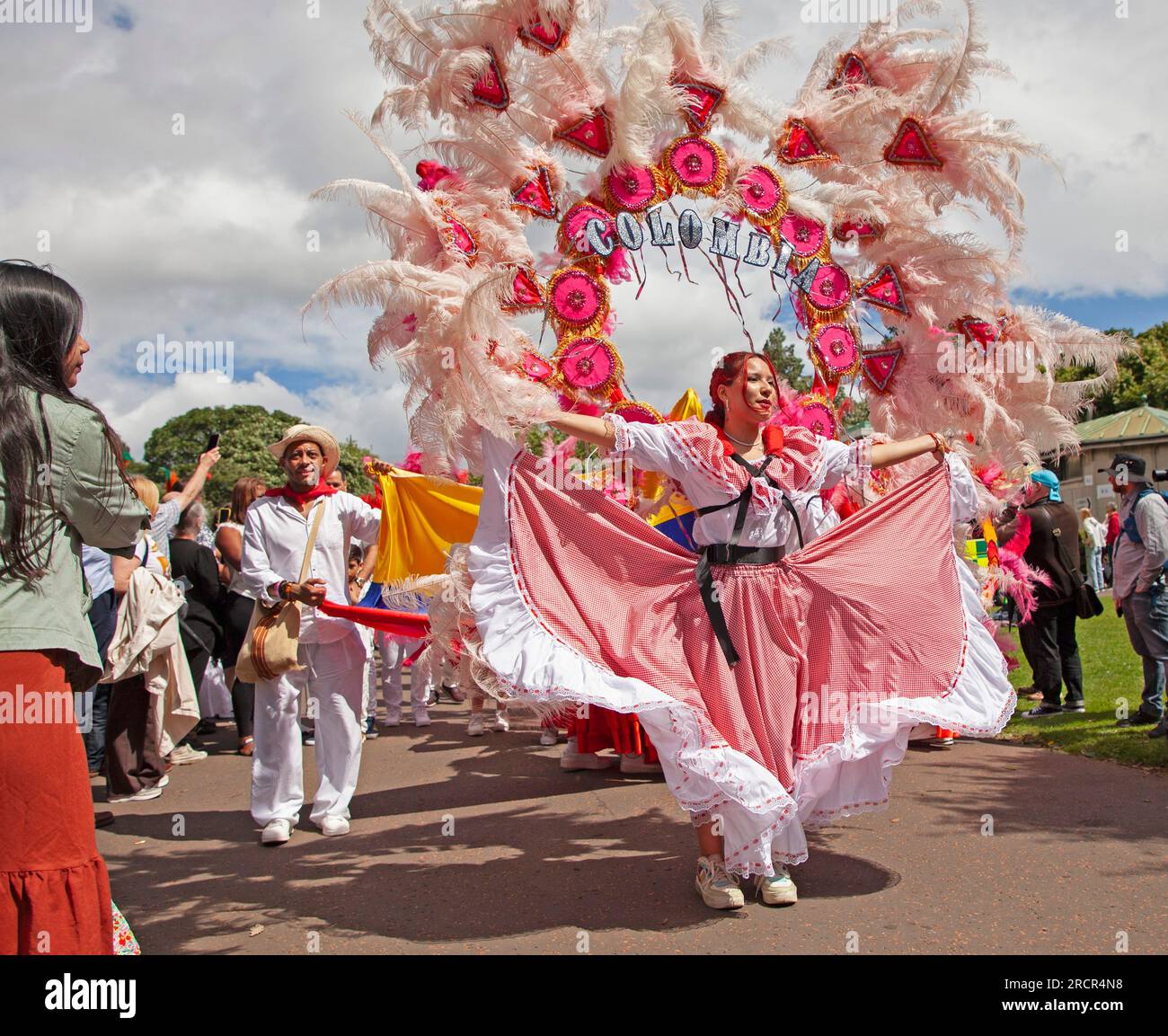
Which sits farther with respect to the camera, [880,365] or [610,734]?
[610,734]

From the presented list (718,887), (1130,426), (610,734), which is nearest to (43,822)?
(718,887)

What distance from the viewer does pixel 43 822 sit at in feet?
7.19

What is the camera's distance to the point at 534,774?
6.70 m

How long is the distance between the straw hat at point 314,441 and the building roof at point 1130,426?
3680 centimetres

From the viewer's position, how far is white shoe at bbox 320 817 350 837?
17.4ft

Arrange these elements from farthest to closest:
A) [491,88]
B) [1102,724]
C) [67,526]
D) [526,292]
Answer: [1102,724]
[526,292]
[491,88]
[67,526]

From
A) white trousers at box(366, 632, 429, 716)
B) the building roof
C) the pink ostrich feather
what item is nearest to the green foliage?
the building roof

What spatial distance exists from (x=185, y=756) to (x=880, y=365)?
6071 millimetres

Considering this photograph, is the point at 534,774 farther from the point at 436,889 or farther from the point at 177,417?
the point at 177,417

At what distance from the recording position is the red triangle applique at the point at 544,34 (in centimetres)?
523

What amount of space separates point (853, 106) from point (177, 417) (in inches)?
2440

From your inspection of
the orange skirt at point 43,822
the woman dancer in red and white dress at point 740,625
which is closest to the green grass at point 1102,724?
the woman dancer in red and white dress at point 740,625

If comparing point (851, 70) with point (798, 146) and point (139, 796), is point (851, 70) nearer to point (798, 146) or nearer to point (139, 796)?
point (798, 146)
